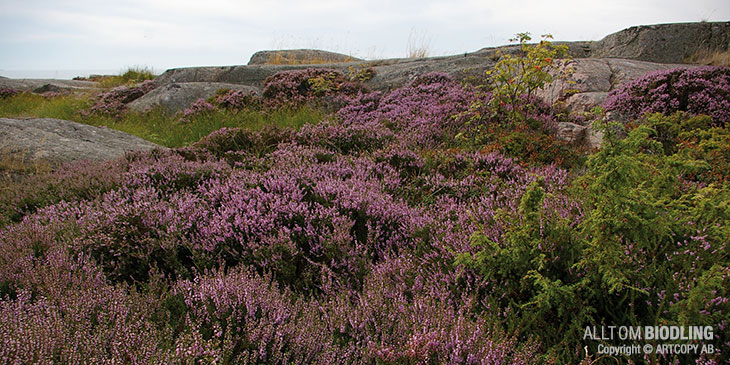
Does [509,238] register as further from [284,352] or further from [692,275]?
[284,352]

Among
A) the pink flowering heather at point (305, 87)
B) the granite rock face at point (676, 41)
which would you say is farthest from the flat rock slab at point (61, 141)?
the granite rock face at point (676, 41)

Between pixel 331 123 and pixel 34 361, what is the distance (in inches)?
253

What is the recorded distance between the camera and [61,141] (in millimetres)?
6508

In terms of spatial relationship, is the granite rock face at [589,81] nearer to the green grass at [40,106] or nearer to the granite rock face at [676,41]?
the granite rock face at [676,41]

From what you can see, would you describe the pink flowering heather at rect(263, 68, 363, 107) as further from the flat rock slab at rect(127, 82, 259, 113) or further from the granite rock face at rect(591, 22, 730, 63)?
the granite rock face at rect(591, 22, 730, 63)

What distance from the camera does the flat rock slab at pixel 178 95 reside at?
11.1 meters

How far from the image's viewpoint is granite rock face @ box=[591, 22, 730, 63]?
1084cm

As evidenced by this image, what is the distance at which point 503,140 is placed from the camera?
5.30 meters

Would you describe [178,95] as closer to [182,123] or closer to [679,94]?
[182,123]

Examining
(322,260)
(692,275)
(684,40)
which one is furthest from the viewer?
(684,40)

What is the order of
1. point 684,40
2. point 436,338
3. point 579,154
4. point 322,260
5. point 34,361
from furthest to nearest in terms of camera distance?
point 684,40, point 579,154, point 322,260, point 436,338, point 34,361

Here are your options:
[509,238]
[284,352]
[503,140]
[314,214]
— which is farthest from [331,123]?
[284,352]

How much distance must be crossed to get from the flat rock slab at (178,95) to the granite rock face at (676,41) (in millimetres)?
10530

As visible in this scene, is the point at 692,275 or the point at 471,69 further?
the point at 471,69
